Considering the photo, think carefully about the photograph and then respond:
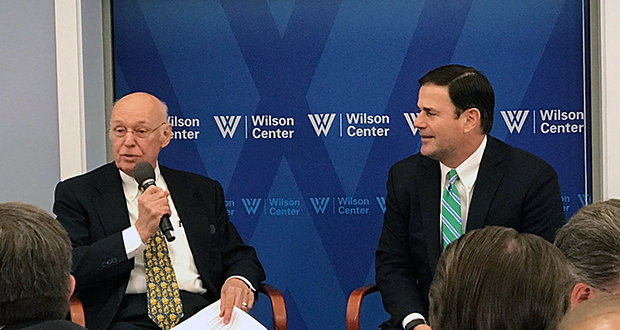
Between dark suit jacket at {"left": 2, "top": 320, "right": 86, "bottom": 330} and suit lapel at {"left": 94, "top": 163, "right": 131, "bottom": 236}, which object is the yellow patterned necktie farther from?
dark suit jacket at {"left": 2, "top": 320, "right": 86, "bottom": 330}

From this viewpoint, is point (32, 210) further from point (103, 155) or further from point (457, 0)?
point (457, 0)

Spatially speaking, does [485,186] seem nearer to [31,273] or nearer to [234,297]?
[234,297]

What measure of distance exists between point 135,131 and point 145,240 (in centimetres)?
53

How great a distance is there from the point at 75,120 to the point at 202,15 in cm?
95

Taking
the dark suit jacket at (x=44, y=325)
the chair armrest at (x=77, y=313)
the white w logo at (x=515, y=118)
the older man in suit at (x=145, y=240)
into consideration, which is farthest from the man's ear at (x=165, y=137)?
the white w logo at (x=515, y=118)

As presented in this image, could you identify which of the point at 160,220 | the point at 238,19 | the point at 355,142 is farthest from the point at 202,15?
the point at 160,220

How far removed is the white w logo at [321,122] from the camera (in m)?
4.09

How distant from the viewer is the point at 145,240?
2.92 metres

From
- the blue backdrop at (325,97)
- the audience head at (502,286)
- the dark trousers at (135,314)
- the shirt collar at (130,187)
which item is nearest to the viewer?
the audience head at (502,286)

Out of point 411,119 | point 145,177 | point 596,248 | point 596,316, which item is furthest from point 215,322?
point 596,316

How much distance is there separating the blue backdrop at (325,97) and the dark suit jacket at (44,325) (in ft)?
8.38

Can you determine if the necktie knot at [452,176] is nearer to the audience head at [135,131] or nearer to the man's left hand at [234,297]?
the man's left hand at [234,297]

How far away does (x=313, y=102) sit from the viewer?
411 cm

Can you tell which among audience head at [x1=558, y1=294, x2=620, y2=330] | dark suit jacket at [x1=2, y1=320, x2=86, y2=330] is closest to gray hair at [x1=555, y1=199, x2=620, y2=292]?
audience head at [x1=558, y1=294, x2=620, y2=330]
